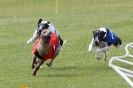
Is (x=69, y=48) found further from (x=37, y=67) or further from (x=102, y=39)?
(x=37, y=67)

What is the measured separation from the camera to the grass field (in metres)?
10.7

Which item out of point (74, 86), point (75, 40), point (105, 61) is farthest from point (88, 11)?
point (74, 86)

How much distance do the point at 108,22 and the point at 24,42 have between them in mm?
7959

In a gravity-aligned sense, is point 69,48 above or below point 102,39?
below

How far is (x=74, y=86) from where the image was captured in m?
9.97

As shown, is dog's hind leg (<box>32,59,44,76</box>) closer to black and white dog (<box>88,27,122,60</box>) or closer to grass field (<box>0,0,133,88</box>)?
grass field (<box>0,0,133,88</box>)

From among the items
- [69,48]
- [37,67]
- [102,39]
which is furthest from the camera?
[69,48]

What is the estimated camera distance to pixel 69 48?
666 inches

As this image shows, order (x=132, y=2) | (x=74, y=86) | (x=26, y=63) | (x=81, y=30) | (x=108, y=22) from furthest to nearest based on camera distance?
(x=132, y=2) < (x=108, y=22) < (x=81, y=30) < (x=26, y=63) < (x=74, y=86)

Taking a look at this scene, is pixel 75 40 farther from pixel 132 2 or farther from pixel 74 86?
pixel 132 2

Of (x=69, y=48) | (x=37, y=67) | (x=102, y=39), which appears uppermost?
(x=102, y=39)

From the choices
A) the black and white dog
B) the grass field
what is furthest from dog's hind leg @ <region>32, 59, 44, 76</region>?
the black and white dog

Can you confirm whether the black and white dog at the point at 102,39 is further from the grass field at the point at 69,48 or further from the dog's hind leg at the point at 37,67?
the dog's hind leg at the point at 37,67

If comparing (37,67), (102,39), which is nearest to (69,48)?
(102,39)
